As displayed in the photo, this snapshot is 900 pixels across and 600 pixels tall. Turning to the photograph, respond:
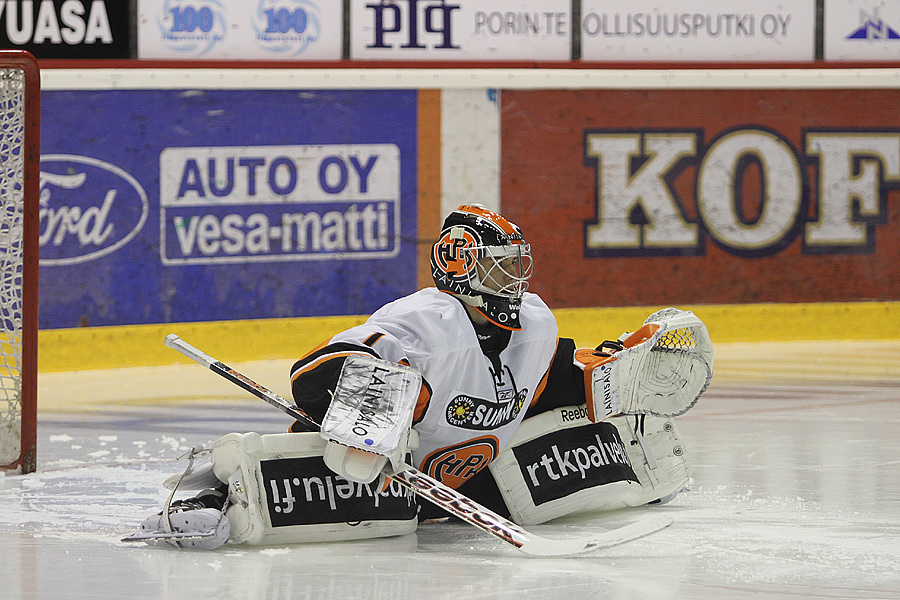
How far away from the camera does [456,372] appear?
367 cm

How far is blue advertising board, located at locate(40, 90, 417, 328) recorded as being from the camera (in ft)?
22.5

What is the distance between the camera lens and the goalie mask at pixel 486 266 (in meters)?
3.74

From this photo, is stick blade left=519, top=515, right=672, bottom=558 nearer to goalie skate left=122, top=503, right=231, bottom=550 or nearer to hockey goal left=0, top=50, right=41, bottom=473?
goalie skate left=122, top=503, right=231, bottom=550

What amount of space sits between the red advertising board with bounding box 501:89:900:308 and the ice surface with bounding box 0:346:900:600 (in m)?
1.84

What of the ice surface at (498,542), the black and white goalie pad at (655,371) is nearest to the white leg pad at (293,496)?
the ice surface at (498,542)

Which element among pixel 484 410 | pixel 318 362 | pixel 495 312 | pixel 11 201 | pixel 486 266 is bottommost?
pixel 484 410

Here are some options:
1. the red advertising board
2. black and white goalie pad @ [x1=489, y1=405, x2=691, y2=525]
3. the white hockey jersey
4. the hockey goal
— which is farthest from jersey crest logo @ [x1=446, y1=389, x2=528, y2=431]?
the red advertising board

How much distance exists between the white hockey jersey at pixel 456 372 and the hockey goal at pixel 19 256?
1511mm

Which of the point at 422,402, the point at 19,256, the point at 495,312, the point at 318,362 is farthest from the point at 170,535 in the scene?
the point at 19,256

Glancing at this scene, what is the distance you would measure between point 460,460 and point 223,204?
3.63m

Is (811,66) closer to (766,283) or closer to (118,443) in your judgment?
(766,283)

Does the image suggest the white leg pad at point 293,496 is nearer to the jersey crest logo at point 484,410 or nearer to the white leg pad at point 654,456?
the jersey crest logo at point 484,410

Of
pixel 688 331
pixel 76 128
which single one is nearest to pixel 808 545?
pixel 688 331

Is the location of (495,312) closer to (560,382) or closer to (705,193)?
(560,382)
